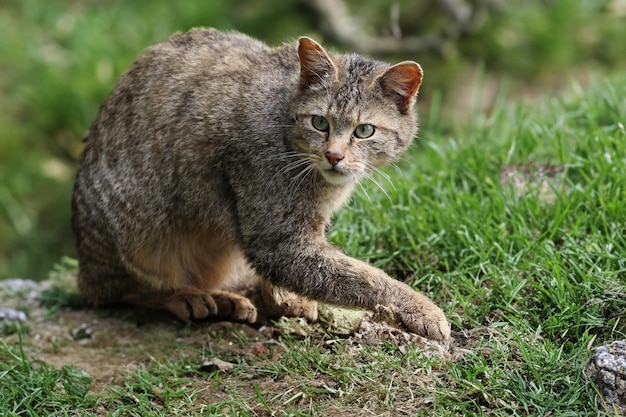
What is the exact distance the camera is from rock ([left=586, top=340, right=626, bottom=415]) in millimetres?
3223

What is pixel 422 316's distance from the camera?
385 cm

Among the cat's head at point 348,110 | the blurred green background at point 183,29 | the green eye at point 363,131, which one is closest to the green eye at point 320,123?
the cat's head at point 348,110

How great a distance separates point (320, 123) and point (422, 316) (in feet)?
3.13

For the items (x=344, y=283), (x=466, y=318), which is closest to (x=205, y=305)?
(x=344, y=283)

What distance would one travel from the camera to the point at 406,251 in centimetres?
455

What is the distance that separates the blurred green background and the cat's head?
133 inches

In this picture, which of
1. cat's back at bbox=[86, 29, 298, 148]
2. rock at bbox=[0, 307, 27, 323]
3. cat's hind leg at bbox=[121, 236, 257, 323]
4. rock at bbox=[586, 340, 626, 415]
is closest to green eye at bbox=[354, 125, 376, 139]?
cat's back at bbox=[86, 29, 298, 148]

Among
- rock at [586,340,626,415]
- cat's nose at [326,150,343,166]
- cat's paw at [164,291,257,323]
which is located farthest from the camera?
cat's paw at [164,291,257,323]

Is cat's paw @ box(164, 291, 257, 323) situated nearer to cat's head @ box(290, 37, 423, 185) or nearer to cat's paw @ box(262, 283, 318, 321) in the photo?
cat's paw @ box(262, 283, 318, 321)

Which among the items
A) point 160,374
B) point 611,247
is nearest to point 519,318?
point 611,247

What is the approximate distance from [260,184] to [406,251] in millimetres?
894

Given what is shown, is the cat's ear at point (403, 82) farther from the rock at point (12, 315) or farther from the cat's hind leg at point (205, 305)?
the rock at point (12, 315)

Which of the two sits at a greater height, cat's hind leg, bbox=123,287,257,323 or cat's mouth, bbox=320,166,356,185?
cat's mouth, bbox=320,166,356,185

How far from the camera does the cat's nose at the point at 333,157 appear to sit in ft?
12.5
